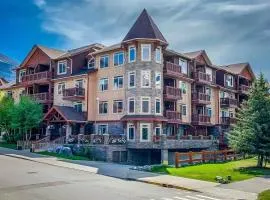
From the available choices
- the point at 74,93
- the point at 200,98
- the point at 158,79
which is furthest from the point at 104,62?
the point at 200,98

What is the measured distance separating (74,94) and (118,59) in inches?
286

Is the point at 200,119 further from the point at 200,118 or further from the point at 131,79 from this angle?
the point at 131,79

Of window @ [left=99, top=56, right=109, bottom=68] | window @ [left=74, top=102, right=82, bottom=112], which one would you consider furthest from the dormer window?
window @ [left=74, top=102, right=82, bottom=112]

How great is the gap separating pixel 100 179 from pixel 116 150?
15.8m

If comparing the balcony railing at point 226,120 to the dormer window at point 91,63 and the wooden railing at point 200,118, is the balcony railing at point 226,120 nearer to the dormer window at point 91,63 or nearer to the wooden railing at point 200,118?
the wooden railing at point 200,118

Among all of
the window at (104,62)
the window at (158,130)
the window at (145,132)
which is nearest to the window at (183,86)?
the window at (158,130)

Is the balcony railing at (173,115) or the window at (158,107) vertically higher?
the window at (158,107)

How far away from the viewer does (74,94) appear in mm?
44594

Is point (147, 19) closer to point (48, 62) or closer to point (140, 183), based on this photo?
point (48, 62)

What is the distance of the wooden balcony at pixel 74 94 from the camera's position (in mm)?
44594

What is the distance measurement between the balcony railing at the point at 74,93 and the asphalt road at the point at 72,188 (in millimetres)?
21123

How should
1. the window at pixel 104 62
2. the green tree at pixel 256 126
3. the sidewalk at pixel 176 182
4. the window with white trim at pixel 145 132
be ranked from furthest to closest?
the window at pixel 104 62 → the window with white trim at pixel 145 132 → the green tree at pixel 256 126 → the sidewalk at pixel 176 182

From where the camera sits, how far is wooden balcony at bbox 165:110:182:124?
1665 inches

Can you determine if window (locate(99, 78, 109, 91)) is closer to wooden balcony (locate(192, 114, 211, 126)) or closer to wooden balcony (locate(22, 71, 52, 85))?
wooden balcony (locate(22, 71, 52, 85))
